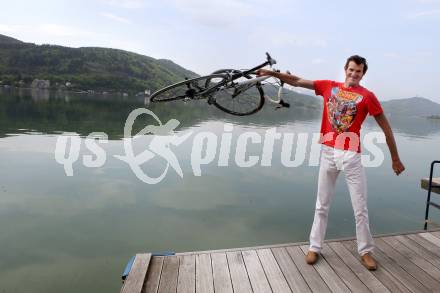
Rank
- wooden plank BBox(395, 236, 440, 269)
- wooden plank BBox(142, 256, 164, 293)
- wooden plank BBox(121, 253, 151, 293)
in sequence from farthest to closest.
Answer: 1. wooden plank BBox(395, 236, 440, 269)
2. wooden plank BBox(142, 256, 164, 293)
3. wooden plank BBox(121, 253, 151, 293)

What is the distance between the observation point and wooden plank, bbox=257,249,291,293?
4.12m

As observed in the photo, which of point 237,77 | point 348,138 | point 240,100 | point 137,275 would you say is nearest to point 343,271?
point 348,138

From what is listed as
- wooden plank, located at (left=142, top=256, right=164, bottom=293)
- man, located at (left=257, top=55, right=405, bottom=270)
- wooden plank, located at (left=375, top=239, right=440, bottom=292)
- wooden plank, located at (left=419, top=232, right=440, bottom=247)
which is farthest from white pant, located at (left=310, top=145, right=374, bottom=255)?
wooden plank, located at (left=142, top=256, right=164, bottom=293)

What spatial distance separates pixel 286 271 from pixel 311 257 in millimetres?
536

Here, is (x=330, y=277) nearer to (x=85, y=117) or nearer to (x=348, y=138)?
(x=348, y=138)

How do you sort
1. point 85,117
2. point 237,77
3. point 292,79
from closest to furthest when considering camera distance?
point 292,79 → point 237,77 → point 85,117

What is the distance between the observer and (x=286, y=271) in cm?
452

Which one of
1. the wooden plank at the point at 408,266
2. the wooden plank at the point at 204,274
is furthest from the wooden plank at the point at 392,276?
the wooden plank at the point at 204,274

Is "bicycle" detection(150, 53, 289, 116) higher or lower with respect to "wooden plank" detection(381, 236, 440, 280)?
higher

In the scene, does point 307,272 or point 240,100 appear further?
point 240,100

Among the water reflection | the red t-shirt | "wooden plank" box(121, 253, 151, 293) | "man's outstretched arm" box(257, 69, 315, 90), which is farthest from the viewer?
the water reflection

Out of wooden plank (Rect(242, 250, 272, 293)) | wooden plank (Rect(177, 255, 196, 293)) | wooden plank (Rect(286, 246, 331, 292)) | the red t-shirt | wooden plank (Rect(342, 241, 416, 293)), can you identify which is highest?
the red t-shirt

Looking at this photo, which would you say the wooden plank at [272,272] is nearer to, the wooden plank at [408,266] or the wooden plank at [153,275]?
the wooden plank at [153,275]

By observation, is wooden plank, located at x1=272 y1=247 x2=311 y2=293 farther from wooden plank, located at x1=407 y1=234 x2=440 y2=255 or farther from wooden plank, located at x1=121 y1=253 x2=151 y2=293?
wooden plank, located at x1=407 y1=234 x2=440 y2=255
